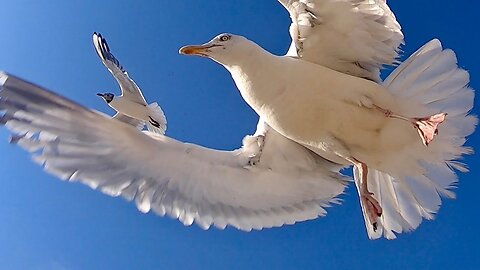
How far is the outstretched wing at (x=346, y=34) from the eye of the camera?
3.03m

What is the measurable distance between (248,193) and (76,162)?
2.83ft

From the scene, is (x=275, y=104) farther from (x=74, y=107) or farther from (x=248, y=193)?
(x=74, y=107)

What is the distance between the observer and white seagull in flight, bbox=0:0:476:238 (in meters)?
3.00

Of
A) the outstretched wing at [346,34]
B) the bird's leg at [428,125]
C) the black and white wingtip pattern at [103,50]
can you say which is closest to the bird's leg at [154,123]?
the black and white wingtip pattern at [103,50]

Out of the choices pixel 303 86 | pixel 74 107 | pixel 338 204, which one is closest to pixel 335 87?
pixel 303 86

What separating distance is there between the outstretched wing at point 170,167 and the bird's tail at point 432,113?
0.36 metres

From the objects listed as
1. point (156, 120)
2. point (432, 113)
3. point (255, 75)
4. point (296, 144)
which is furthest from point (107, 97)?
point (432, 113)

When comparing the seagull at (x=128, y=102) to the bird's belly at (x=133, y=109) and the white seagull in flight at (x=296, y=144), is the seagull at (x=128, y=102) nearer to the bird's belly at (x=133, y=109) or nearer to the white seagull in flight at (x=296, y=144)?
the bird's belly at (x=133, y=109)

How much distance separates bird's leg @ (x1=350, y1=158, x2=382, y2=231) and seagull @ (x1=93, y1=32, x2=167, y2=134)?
208cm

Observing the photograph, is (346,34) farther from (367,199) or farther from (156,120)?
(156,120)

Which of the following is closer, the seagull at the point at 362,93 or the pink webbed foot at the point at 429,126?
the pink webbed foot at the point at 429,126

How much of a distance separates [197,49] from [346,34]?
0.66 meters

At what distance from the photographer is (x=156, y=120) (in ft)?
17.1

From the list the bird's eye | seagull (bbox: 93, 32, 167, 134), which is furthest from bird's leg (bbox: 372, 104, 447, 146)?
seagull (bbox: 93, 32, 167, 134)
